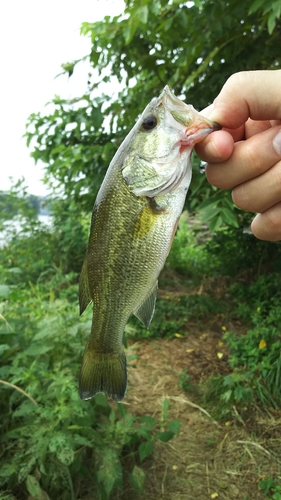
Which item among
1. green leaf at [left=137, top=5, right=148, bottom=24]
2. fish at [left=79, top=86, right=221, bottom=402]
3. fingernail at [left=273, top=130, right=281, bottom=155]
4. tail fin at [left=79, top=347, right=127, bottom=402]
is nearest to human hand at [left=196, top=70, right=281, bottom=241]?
fingernail at [left=273, top=130, right=281, bottom=155]

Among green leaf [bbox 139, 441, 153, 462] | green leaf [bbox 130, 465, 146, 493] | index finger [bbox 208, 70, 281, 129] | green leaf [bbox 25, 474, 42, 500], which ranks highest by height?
index finger [bbox 208, 70, 281, 129]

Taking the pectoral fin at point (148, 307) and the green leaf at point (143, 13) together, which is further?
the green leaf at point (143, 13)

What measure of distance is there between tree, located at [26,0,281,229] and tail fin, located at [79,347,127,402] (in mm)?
1323

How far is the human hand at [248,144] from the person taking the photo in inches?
52.9

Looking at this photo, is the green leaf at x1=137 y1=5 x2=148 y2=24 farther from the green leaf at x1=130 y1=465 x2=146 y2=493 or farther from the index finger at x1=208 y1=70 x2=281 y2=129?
the green leaf at x1=130 y1=465 x2=146 y2=493

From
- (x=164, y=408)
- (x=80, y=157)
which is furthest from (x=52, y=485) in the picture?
(x=80, y=157)

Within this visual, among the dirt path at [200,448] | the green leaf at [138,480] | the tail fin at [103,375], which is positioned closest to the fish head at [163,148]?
the tail fin at [103,375]

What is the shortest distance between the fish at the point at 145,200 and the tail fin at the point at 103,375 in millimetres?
217

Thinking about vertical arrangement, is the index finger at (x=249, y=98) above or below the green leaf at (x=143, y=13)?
below

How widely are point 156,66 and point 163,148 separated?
2.60m

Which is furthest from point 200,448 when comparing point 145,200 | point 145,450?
point 145,200

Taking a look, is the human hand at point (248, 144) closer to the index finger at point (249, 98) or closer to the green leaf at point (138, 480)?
the index finger at point (249, 98)

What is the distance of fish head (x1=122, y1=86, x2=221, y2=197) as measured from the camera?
1292 millimetres

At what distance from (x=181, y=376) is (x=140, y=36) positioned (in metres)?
3.00
